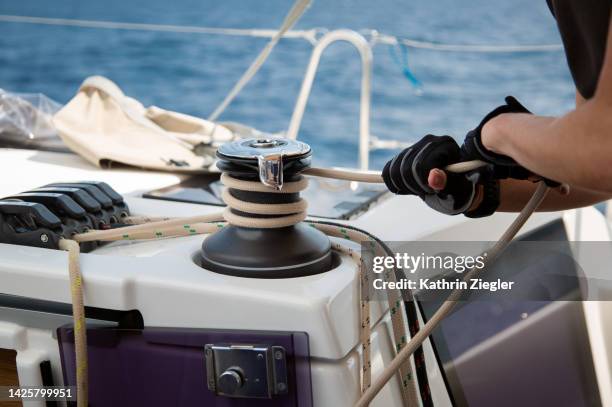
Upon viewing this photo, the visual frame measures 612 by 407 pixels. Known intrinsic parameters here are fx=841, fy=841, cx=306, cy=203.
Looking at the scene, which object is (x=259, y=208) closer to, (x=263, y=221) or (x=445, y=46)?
(x=263, y=221)

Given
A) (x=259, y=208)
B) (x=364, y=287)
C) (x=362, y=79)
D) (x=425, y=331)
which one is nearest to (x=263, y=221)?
(x=259, y=208)

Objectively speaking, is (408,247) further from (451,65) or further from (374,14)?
(374,14)

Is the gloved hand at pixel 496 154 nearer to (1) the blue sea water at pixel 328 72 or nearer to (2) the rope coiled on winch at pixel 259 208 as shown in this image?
(2) the rope coiled on winch at pixel 259 208

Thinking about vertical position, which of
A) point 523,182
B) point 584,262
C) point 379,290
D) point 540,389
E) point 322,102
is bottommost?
point 322,102

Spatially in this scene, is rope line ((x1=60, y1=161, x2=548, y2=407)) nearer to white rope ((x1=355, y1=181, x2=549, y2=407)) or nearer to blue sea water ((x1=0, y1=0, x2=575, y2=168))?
white rope ((x1=355, y1=181, x2=549, y2=407))

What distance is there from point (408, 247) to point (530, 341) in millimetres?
284

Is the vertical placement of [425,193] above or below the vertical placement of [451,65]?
above

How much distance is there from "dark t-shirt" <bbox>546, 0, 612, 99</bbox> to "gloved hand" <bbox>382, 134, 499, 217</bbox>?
18 cm

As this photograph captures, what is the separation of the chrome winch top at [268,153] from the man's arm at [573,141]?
1.04 feet

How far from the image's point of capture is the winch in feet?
3.93

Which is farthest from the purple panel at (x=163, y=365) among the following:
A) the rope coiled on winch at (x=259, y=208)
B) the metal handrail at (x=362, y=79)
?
the metal handrail at (x=362, y=79)

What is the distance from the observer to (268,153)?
1.19m

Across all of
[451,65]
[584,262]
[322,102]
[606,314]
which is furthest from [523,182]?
[451,65]

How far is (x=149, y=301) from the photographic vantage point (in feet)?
3.93
